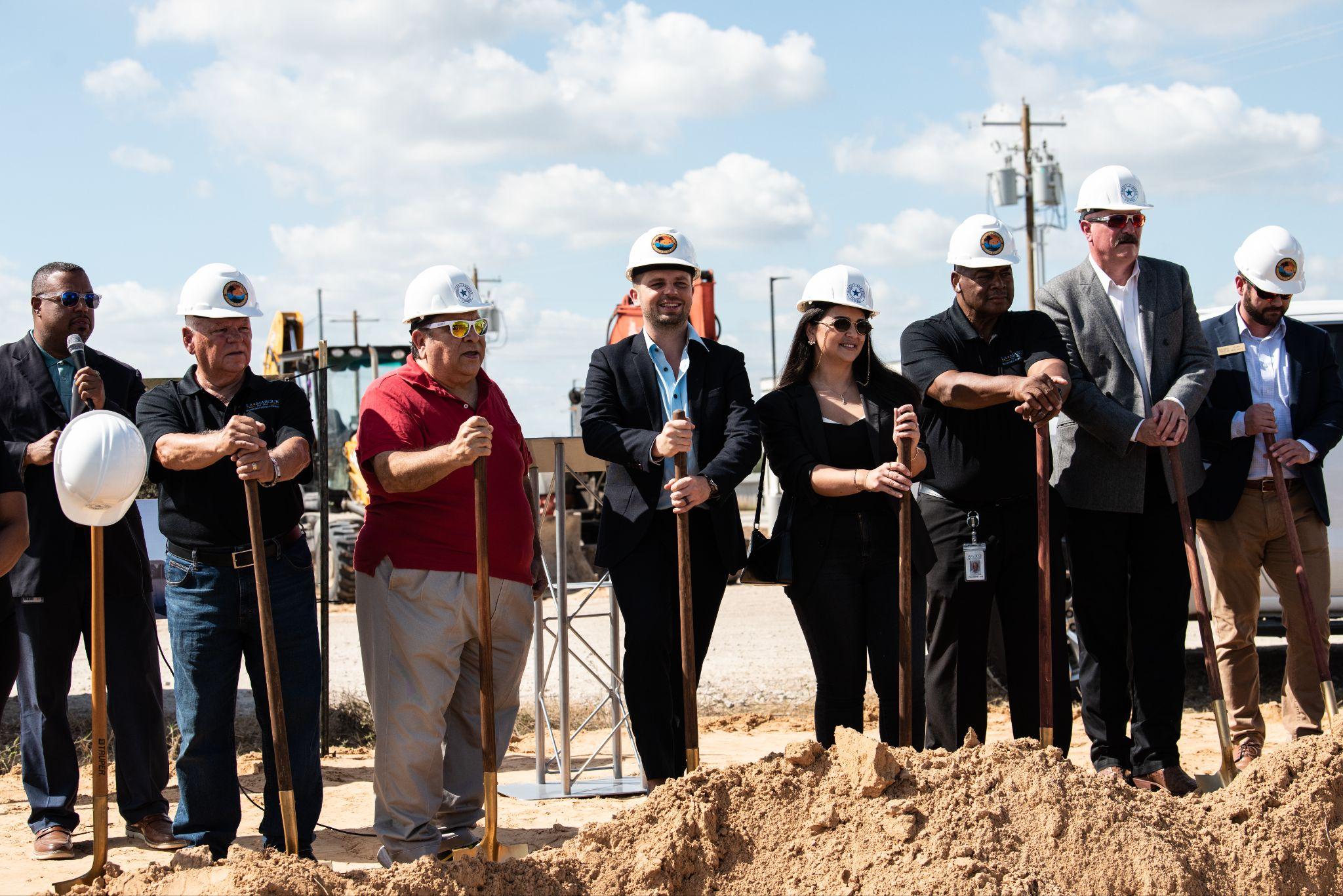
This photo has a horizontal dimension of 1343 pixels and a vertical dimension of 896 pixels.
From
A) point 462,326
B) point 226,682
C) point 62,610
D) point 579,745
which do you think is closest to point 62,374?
point 62,610

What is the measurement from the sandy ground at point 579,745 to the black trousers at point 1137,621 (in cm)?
124

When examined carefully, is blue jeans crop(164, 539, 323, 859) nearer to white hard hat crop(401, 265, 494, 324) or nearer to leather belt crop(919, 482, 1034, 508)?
white hard hat crop(401, 265, 494, 324)

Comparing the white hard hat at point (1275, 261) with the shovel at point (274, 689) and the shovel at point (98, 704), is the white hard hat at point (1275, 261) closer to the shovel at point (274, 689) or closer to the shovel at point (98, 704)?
the shovel at point (274, 689)

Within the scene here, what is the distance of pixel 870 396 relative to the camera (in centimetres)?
495

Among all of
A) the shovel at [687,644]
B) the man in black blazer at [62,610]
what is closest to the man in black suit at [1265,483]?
the shovel at [687,644]

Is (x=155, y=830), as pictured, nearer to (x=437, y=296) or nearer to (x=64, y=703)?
(x=64, y=703)

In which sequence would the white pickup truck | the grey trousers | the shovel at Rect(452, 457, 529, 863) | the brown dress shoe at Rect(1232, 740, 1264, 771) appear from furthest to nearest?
the white pickup truck → the brown dress shoe at Rect(1232, 740, 1264, 771) → the grey trousers → the shovel at Rect(452, 457, 529, 863)

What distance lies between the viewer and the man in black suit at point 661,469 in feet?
15.6

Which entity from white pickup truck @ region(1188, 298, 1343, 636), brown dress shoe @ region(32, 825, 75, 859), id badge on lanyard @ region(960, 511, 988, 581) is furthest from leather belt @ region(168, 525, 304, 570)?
white pickup truck @ region(1188, 298, 1343, 636)

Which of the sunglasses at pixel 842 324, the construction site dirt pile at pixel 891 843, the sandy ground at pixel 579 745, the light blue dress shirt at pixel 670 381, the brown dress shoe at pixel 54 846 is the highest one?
the sunglasses at pixel 842 324

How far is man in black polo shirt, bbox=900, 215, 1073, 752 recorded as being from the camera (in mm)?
4867

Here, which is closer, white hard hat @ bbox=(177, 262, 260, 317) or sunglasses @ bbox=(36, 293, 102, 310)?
white hard hat @ bbox=(177, 262, 260, 317)

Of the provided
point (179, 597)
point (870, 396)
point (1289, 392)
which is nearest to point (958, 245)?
point (870, 396)

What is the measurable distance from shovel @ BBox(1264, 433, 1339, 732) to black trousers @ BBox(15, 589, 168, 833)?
4652mm
